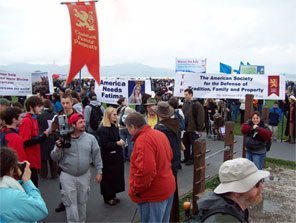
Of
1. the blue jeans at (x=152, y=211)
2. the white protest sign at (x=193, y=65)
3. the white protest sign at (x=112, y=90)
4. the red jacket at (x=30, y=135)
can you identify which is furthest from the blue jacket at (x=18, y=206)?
the white protest sign at (x=193, y=65)

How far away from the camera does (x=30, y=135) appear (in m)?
4.95

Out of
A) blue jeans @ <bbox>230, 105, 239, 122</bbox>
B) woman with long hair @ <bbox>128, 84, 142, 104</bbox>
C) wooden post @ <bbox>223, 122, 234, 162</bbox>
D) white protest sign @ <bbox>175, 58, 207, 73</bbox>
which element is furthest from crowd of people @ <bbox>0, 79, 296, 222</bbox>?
white protest sign @ <bbox>175, 58, 207, 73</bbox>

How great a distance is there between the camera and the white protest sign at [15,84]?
11289 millimetres

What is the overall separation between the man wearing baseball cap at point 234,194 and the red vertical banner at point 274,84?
826cm

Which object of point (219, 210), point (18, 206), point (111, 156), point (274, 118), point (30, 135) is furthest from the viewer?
point (274, 118)

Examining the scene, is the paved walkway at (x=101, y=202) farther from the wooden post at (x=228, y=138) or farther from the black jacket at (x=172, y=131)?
the black jacket at (x=172, y=131)

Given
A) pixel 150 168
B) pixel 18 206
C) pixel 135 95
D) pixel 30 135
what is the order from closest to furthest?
pixel 18 206
pixel 150 168
pixel 30 135
pixel 135 95

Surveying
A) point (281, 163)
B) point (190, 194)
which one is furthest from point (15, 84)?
point (281, 163)

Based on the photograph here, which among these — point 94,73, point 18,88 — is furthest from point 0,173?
point 18,88

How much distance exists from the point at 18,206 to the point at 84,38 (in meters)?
5.78

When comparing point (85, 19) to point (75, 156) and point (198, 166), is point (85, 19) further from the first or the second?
point (198, 166)

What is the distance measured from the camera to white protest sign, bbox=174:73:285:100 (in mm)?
10055

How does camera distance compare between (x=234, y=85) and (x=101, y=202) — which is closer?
(x=101, y=202)

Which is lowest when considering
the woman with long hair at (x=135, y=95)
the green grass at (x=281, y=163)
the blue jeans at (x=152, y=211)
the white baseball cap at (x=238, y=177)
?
the green grass at (x=281, y=163)
